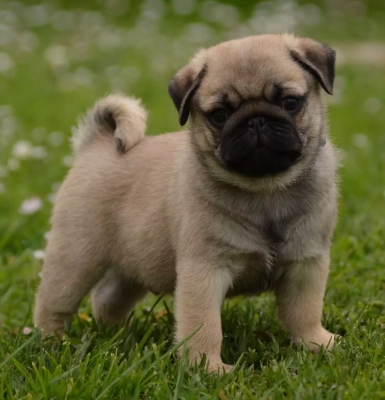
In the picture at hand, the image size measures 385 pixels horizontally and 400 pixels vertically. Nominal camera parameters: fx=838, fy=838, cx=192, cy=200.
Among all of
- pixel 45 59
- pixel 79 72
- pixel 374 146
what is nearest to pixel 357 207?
pixel 374 146

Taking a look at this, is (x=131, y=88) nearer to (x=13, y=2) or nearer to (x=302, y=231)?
(x=302, y=231)

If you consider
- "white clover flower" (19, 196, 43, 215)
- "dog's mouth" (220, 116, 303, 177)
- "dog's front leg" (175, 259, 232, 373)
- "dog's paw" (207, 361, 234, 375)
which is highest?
"dog's mouth" (220, 116, 303, 177)

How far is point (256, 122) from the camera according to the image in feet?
10.9

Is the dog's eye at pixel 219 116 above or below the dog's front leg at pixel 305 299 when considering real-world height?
above

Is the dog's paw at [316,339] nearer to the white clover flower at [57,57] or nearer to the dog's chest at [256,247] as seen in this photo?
the dog's chest at [256,247]

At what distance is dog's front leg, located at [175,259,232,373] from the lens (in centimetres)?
336

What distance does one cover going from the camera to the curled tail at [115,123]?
4074mm

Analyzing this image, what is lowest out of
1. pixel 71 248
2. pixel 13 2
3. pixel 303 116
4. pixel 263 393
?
pixel 13 2

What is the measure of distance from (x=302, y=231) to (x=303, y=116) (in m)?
0.48

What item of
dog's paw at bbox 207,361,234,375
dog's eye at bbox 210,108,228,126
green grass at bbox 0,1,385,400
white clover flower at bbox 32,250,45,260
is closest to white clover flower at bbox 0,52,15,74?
green grass at bbox 0,1,385,400

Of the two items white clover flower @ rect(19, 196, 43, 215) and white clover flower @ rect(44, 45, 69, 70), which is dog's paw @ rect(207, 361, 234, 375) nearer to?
white clover flower @ rect(19, 196, 43, 215)

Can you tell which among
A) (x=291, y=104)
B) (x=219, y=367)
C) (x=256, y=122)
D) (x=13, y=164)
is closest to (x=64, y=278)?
(x=219, y=367)

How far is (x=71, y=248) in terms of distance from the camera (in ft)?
12.8

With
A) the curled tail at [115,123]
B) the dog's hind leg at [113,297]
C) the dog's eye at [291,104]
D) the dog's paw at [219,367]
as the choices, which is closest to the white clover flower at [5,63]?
the curled tail at [115,123]
